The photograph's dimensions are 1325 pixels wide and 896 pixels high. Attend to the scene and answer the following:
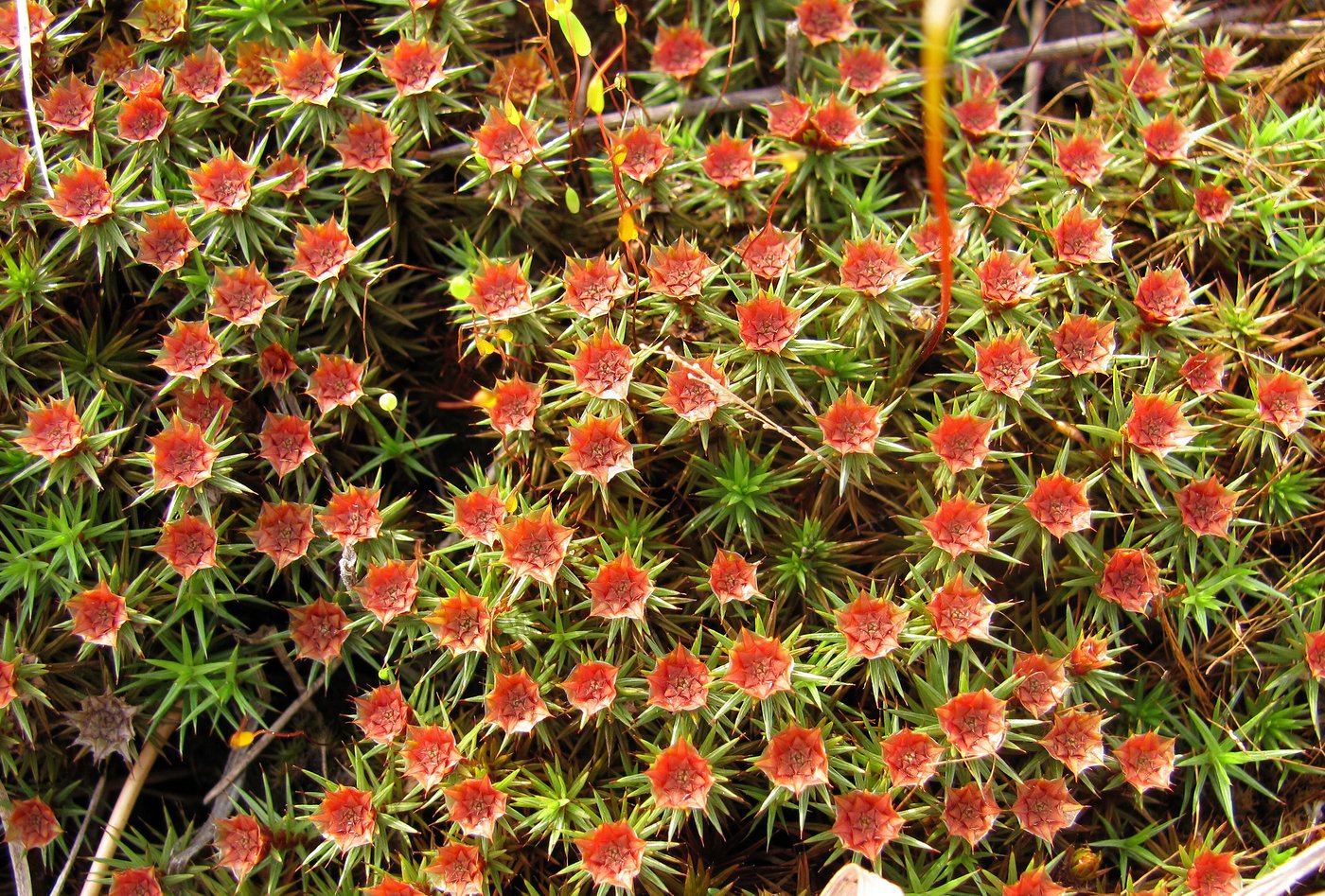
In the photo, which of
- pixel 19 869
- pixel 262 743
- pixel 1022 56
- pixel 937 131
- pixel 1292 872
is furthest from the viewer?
pixel 1022 56

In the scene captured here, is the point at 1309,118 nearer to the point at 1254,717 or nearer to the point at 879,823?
the point at 1254,717

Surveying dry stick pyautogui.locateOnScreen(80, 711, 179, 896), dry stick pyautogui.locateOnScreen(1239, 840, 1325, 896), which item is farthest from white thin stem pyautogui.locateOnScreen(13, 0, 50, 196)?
dry stick pyautogui.locateOnScreen(1239, 840, 1325, 896)

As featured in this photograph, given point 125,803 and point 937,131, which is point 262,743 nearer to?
point 125,803

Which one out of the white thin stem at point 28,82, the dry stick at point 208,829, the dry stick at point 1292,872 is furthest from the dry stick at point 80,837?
the dry stick at point 1292,872

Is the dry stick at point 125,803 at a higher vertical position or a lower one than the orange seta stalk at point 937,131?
lower

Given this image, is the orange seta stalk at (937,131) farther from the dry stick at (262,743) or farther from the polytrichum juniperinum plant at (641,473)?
the dry stick at (262,743)

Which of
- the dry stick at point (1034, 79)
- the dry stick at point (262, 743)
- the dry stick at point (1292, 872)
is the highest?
the dry stick at point (1034, 79)

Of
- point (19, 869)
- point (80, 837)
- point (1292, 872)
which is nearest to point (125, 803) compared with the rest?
point (80, 837)
